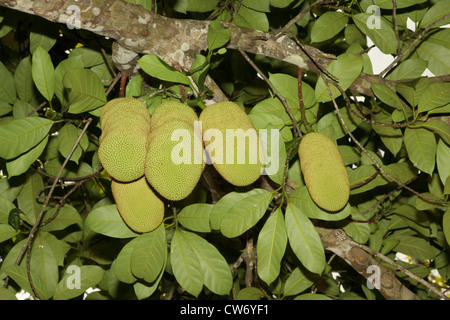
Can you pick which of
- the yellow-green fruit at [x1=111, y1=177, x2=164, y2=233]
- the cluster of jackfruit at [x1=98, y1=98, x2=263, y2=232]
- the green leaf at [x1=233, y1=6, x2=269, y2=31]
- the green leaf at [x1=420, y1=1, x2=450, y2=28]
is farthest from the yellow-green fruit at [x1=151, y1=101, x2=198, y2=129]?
the green leaf at [x1=420, y1=1, x2=450, y2=28]

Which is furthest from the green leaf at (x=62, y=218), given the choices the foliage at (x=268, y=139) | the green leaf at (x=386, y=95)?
the green leaf at (x=386, y=95)

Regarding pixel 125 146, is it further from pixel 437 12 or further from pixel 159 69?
pixel 437 12

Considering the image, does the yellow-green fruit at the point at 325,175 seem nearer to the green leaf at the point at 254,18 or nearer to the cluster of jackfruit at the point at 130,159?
the cluster of jackfruit at the point at 130,159

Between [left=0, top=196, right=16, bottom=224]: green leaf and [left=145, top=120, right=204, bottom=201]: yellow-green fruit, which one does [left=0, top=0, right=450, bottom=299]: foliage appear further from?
[left=145, top=120, right=204, bottom=201]: yellow-green fruit

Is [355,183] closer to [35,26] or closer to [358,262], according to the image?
[358,262]

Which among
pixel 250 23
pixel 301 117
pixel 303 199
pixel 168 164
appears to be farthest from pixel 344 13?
pixel 168 164

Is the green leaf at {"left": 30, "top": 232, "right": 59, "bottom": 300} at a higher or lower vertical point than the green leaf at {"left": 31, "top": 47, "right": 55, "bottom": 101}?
lower
